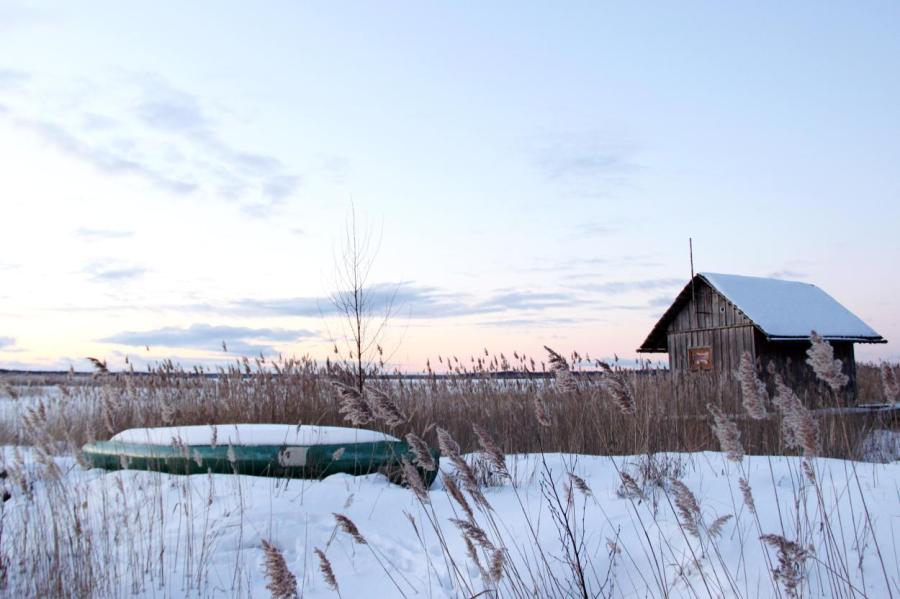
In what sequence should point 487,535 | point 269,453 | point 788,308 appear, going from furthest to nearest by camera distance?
point 788,308, point 269,453, point 487,535

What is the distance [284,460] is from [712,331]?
1403 centimetres

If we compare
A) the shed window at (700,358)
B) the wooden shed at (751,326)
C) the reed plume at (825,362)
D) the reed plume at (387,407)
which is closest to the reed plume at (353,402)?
the reed plume at (387,407)

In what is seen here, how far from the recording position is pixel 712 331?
18141 millimetres

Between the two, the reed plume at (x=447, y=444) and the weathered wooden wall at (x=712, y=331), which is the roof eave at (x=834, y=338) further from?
the reed plume at (x=447, y=444)

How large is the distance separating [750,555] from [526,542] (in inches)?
52.7

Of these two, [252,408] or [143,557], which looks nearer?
[143,557]

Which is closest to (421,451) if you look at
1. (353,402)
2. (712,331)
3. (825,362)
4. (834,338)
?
(353,402)

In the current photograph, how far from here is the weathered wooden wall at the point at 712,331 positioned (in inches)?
677

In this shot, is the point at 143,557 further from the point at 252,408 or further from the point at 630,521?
the point at 252,408

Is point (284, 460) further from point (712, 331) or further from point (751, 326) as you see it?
point (712, 331)

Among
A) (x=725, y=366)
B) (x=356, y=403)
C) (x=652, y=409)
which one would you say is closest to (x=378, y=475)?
(x=356, y=403)

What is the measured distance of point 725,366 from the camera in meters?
17.5

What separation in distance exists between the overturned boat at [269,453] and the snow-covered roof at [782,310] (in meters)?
12.1

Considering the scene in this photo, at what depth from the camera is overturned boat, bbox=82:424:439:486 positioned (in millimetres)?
6680
